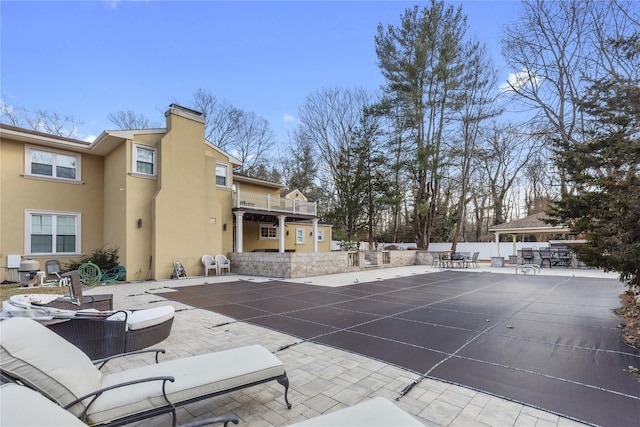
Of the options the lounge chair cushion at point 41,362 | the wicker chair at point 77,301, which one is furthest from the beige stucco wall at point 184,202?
the lounge chair cushion at point 41,362

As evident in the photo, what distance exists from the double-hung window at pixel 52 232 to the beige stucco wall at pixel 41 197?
0.17m

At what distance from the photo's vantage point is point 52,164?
40.5 feet

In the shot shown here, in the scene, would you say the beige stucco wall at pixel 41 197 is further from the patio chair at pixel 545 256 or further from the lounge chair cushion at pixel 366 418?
the patio chair at pixel 545 256

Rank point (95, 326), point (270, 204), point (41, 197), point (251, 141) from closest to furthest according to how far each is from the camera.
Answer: point (95, 326), point (41, 197), point (270, 204), point (251, 141)

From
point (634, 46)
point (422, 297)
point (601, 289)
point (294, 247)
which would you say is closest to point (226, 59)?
point (294, 247)

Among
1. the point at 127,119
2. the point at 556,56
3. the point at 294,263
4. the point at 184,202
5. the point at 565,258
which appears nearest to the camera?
the point at 556,56

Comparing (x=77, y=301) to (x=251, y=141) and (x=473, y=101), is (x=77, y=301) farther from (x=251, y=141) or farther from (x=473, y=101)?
(x=251, y=141)

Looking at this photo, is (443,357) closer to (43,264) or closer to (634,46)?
(634,46)

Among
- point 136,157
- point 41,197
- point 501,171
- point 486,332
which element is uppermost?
point 501,171

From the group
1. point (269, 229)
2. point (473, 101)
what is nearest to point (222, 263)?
point (269, 229)

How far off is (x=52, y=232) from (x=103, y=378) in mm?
13187

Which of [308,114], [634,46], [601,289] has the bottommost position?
[601,289]

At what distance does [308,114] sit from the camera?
28578 mm

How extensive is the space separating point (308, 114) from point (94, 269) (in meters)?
21.7
